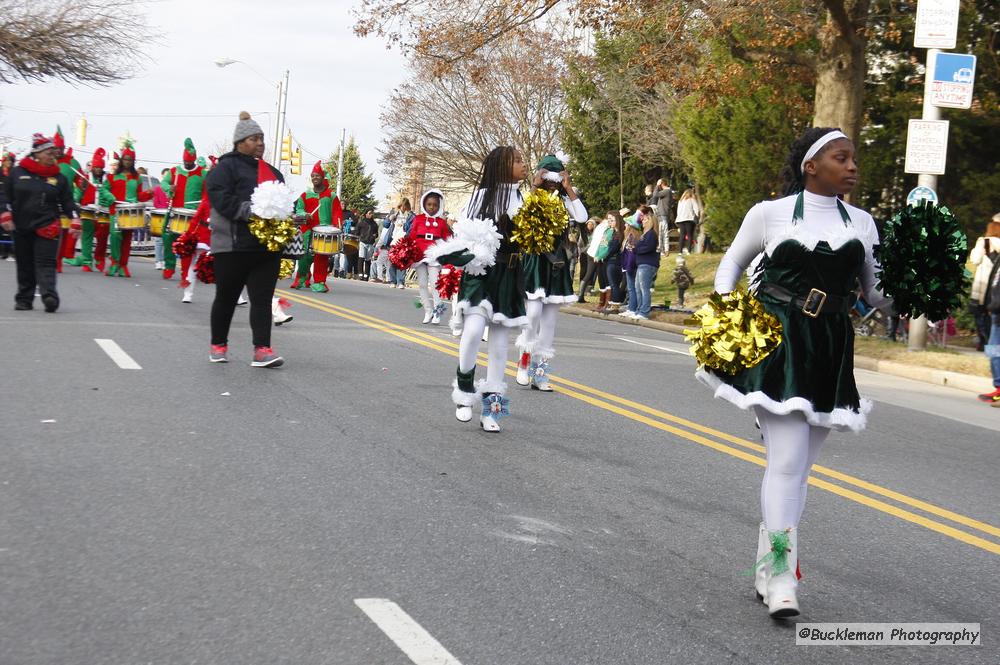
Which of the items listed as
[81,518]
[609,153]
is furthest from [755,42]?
[609,153]

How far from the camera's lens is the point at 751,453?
8391 mm

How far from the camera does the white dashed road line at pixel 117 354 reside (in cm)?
1059

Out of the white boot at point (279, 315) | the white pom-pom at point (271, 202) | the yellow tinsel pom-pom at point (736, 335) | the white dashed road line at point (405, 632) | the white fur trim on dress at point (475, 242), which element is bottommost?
the white dashed road line at point (405, 632)

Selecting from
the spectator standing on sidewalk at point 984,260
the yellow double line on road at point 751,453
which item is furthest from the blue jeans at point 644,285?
the yellow double line on road at point 751,453

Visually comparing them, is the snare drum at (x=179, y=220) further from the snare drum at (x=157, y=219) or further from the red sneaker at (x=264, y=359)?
the red sneaker at (x=264, y=359)

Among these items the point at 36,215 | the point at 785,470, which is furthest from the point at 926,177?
the point at 785,470

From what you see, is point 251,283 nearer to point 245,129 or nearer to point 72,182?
point 245,129

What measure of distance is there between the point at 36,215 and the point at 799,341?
1106 cm

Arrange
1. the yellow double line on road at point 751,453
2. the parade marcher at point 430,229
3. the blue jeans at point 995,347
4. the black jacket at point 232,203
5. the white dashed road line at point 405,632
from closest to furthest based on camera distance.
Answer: the white dashed road line at point 405,632 < the yellow double line on road at point 751,453 < the black jacket at point 232,203 < the blue jeans at point 995,347 < the parade marcher at point 430,229

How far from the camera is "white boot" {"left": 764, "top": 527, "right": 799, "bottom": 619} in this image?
185 inches

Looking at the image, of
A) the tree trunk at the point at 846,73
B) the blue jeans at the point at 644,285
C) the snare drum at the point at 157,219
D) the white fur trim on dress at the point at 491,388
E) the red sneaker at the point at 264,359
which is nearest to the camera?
the white fur trim on dress at the point at 491,388

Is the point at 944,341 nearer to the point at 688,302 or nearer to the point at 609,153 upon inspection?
the point at 688,302

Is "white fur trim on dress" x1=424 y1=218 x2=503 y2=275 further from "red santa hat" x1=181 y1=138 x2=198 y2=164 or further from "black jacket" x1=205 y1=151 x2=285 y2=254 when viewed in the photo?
"red santa hat" x1=181 y1=138 x2=198 y2=164

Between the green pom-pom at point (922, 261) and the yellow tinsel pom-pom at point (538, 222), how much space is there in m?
3.47
